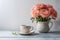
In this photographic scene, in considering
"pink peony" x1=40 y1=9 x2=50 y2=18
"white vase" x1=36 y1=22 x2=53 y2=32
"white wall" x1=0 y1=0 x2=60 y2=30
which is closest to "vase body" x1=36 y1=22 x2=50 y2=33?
"white vase" x1=36 y1=22 x2=53 y2=32

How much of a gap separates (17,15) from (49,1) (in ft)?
1.47

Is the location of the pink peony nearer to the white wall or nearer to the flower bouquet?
the flower bouquet

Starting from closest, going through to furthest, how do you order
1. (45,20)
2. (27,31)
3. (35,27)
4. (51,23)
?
(27,31)
(45,20)
(51,23)
(35,27)

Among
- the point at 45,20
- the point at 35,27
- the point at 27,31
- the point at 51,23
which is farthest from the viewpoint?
the point at 35,27

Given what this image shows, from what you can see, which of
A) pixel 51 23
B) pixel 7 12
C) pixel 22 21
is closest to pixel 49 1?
pixel 51 23

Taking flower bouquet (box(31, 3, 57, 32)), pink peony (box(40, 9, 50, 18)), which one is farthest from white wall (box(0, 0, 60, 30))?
pink peony (box(40, 9, 50, 18))

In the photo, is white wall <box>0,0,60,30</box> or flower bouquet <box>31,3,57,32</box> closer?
flower bouquet <box>31,3,57,32</box>

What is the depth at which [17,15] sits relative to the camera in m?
2.02

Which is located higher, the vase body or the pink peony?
the pink peony

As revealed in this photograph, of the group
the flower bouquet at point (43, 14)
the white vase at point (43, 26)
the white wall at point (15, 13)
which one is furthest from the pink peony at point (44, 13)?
the white wall at point (15, 13)

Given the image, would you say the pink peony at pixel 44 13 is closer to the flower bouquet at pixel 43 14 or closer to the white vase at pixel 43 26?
the flower bouquet at pixel 43 14

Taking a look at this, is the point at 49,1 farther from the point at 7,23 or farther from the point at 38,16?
the point at 7,23

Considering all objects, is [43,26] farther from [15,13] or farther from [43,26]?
[15,13]

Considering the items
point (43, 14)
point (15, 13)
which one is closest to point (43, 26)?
point (43, 14)
